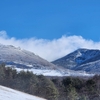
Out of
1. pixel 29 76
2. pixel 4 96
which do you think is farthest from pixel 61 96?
pixel 4 96

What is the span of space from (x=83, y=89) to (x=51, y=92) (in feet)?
67.7

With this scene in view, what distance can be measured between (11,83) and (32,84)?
4729 millimetres

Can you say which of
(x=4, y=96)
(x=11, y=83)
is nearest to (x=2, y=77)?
(x=11, y=83)

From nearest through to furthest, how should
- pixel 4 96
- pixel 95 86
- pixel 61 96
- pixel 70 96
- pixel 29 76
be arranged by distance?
pixel 4 96, pixel 70 96, pixel 61 96, pixel 29 76, pixel 95 86

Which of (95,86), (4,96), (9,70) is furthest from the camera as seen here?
(95,86)

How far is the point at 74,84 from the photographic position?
295ft

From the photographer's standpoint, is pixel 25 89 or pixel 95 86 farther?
pixel 95 86

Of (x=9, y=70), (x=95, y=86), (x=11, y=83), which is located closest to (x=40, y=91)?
(x=11, y=83)

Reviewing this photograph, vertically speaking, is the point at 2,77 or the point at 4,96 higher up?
the point at 2,77

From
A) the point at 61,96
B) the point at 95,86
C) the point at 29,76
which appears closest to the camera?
the point at 61,96

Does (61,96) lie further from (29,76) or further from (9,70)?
(9,70)

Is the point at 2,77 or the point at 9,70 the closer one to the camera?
the point at 2,77

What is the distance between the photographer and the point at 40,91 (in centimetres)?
6831

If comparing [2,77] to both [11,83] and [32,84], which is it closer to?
[11,83]
